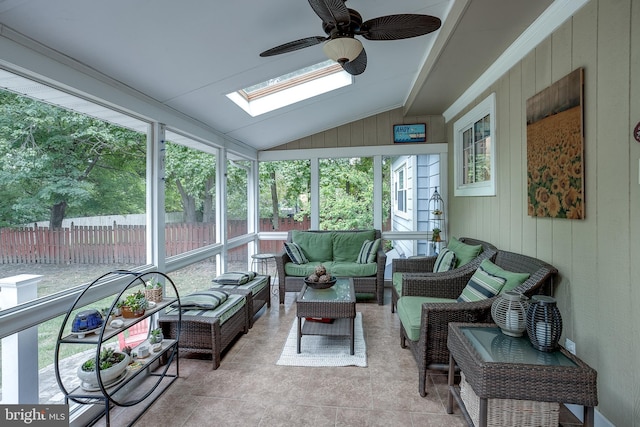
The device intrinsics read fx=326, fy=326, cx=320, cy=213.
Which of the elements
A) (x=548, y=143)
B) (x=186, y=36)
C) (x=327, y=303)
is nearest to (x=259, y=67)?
(x=186, y=36)

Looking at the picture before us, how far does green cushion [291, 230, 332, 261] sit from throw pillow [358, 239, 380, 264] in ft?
1.74

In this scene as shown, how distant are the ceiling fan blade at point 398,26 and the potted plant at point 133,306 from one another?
2.30m

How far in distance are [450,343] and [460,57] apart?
2.59m

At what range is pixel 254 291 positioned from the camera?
3.80 meters

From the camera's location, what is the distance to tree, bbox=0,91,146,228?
6.05 feet

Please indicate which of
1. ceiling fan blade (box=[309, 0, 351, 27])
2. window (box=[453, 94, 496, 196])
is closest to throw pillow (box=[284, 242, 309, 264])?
window (box=[453, 94, 496, 196])

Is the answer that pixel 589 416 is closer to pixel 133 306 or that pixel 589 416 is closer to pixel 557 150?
pixel 557 150

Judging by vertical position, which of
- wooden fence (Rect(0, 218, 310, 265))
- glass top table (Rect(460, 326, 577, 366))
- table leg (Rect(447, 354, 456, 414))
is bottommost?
table leg (Rect(447, 354, 456, 414))

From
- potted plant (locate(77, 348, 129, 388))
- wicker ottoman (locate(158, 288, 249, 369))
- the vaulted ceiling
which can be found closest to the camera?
the vaulted ceiling

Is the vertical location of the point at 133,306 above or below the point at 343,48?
below

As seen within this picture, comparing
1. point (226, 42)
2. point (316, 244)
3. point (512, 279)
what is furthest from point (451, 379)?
point (316, 244)

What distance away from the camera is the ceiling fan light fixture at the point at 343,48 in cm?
197

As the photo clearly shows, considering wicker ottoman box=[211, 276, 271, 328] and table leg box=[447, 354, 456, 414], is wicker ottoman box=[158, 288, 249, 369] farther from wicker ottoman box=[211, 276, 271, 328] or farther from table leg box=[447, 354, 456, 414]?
table leg box=[447, 354, 456, 414]

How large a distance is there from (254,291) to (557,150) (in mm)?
3165
